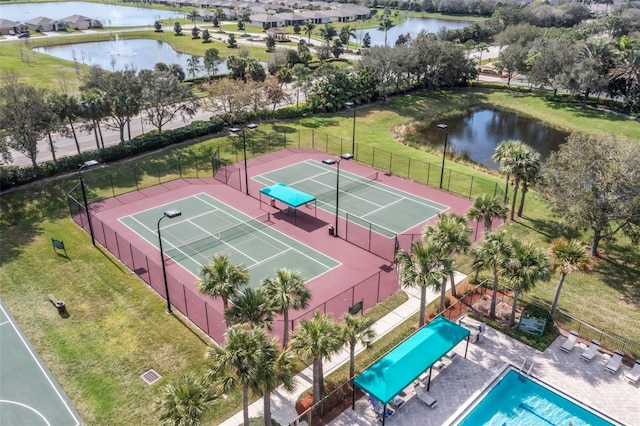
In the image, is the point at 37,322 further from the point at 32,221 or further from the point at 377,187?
the point at 377,187

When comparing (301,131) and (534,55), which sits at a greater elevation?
(534,55)

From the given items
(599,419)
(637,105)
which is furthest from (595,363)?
(637,105)

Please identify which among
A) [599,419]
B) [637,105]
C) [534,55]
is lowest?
[599,419]

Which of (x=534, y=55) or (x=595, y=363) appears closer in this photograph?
(x=595, y=363)

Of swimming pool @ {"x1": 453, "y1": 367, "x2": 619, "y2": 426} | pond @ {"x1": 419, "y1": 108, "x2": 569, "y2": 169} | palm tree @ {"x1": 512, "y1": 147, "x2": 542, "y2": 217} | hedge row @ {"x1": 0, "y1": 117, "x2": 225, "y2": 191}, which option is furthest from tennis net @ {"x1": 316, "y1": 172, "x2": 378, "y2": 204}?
swimming pool @ {"x1": 453, "y1": 367, "x2": 619, "y2": 426}

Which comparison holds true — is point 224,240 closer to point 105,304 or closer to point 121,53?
point 105,304

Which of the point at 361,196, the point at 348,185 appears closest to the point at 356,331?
the point at 361,196

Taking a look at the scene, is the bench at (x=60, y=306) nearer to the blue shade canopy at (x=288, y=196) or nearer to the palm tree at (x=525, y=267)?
the blue shade canopy at (x=288, y=196)
